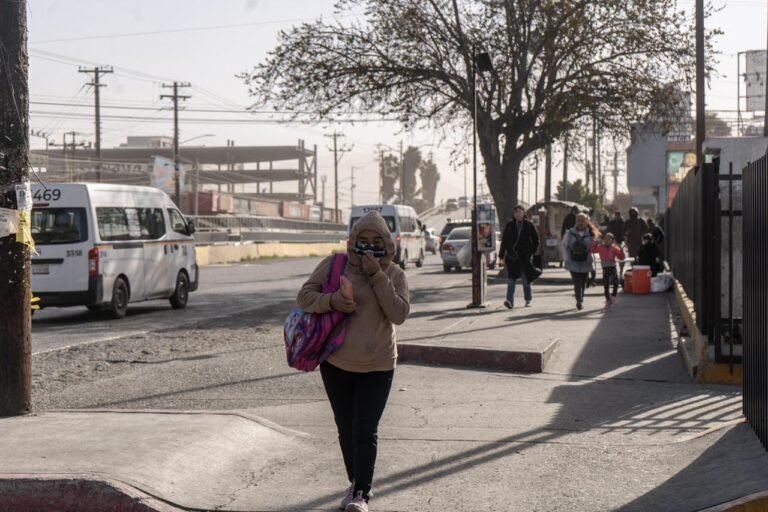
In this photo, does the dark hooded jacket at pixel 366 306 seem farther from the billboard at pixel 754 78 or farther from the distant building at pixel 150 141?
the distant building at pixel 150 141

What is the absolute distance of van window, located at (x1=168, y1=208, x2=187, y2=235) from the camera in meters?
20.0

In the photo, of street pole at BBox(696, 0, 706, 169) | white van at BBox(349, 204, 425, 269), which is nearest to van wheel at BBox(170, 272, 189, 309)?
street pole at BBox(696, 0, 706, 169)

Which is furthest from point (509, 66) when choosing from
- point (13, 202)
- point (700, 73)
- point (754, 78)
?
point (754, 78)

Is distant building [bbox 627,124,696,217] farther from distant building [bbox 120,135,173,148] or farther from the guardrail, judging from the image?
distant building [bbox 120,135,173,148]

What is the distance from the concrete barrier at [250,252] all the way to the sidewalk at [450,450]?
31735 millimetres

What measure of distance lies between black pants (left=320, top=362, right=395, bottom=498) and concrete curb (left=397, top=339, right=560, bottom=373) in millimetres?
5490

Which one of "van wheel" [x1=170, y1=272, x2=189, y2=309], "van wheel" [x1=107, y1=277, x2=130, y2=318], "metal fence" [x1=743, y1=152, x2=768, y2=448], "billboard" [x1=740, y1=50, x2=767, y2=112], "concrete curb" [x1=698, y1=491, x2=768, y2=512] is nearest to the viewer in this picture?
"concrete curb" [x1=698, y1=491, x2=768, y2=512]

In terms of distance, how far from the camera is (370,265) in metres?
5.49

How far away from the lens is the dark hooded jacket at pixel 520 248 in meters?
18.2

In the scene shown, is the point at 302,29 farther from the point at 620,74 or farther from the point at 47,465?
the point at 47,465

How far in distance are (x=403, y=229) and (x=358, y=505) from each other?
1327 inches

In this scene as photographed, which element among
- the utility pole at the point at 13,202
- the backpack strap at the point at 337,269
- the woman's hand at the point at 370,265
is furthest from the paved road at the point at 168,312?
the woman's hand at the point at 370,265

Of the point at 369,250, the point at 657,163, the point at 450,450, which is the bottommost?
the point at 450,450

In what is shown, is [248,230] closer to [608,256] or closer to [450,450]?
[608,256]
